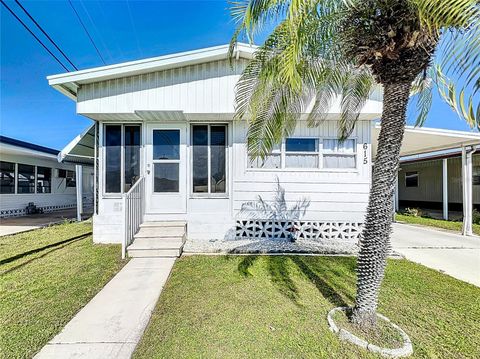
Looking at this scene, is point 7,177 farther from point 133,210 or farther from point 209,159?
point 209,159

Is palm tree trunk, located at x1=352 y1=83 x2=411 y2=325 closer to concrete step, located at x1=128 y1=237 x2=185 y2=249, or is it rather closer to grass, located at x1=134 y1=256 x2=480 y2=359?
grass, located at x1=134 y1=256 x2=480 y2=359


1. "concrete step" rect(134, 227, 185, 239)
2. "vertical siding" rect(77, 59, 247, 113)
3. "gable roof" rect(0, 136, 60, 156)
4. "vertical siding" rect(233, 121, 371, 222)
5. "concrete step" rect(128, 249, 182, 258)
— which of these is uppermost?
"vertical siding" rect(77, 59, 247, 113)

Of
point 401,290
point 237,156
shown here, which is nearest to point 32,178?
point 237,156

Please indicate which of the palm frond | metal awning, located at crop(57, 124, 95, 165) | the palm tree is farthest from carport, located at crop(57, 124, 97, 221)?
the palm frond

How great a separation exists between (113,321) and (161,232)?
348 centimetres

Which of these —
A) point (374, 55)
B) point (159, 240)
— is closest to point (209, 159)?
point (159, 240)

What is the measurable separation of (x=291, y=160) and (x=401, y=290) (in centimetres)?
427

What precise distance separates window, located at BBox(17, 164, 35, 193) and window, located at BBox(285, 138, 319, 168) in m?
14.2

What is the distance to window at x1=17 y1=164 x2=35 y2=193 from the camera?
13.5 meters

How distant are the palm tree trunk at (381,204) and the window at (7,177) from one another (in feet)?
52.3

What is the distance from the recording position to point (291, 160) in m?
7.62

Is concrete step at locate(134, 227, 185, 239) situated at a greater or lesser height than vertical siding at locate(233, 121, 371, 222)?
lesser

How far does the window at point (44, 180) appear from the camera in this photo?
14898 mm

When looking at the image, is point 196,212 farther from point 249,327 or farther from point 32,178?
point 32,178
